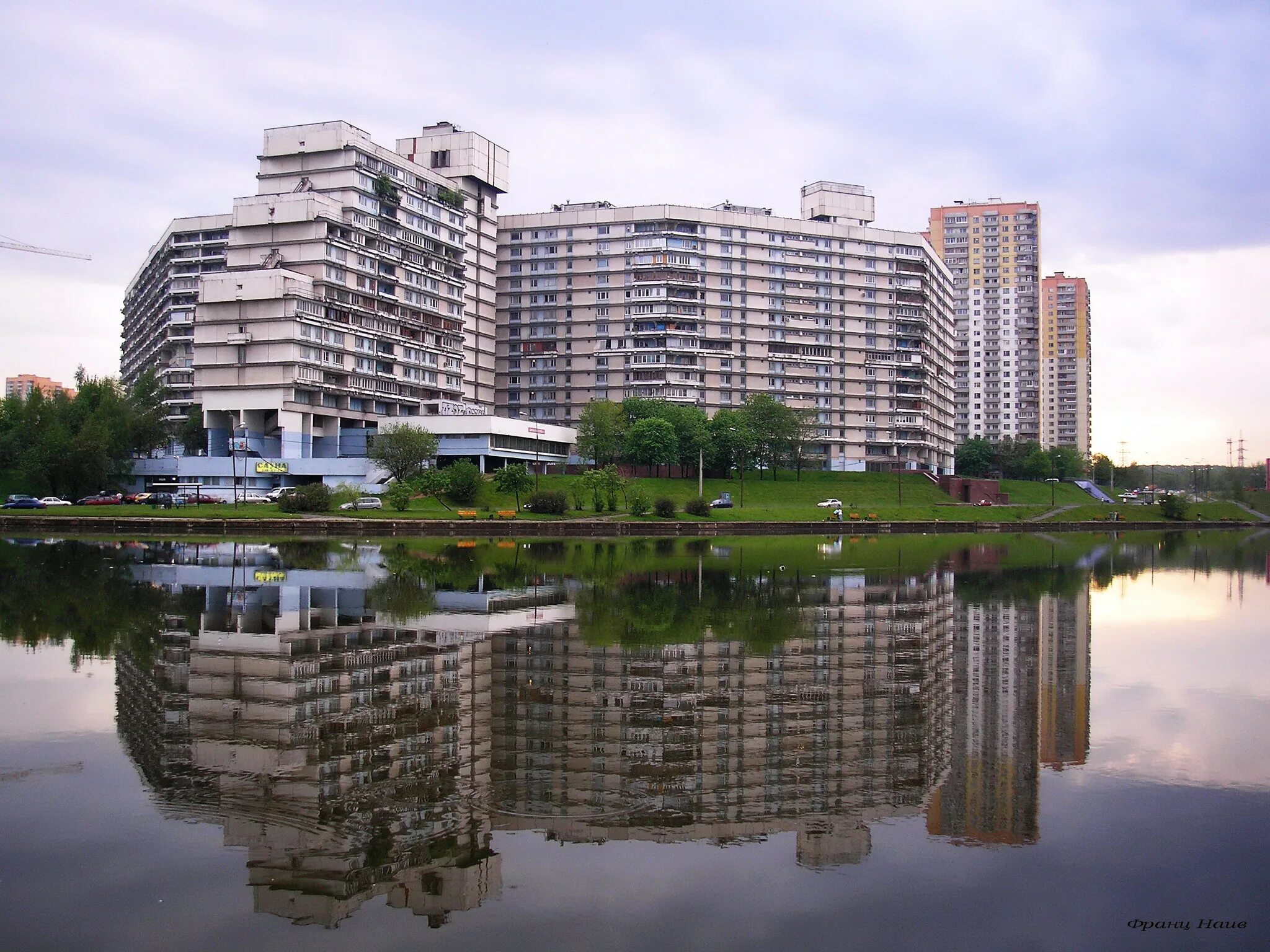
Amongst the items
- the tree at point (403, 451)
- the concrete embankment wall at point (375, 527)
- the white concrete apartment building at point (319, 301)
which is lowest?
the concrete embankment wall at point (375, 527)

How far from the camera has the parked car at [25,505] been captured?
99.4 metres

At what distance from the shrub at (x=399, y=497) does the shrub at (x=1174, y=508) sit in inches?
3940

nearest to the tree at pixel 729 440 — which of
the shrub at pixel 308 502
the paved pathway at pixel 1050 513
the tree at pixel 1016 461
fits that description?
the paved pathway at pixel 1050 513

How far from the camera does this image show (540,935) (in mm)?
9945

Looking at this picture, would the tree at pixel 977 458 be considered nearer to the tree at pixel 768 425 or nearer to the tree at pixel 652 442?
the tree at pixel 768 425

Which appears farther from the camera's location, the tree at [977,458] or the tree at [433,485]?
the tree at [977,458]

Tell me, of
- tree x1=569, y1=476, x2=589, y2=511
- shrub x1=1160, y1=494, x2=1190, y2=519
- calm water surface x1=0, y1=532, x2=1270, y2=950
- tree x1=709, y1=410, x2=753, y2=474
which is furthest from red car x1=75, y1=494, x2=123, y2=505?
shrub x1=1160, y1=494, x2=1190, y2=519

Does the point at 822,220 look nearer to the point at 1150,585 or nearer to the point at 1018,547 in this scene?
the point at 1018,547

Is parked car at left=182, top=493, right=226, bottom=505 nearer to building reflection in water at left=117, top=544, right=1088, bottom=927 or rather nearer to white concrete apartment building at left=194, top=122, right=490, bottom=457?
white concrete apartment building at left=194, top=122, right=490, bottom=457

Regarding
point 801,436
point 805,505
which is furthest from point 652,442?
point 801,436

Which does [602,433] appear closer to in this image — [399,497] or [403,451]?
[403,451]

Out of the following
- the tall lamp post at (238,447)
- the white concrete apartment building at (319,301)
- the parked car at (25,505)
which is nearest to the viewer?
the parked car at (25,505)

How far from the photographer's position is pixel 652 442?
133 m

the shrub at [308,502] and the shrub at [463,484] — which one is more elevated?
the shrub at [463,484]
